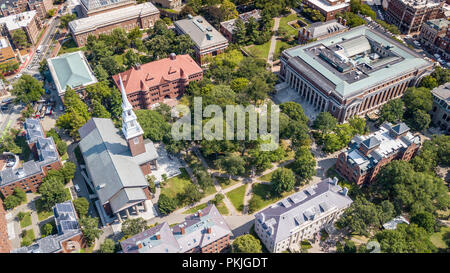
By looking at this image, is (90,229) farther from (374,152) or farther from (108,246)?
(374,152)

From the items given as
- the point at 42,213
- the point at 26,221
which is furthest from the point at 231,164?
the point at 26,221

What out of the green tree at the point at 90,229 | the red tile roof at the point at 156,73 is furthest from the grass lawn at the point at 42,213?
the red tile roof at the point at 156,73

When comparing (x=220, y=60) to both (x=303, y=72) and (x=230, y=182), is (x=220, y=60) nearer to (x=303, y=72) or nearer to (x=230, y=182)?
(x=303, y=72)

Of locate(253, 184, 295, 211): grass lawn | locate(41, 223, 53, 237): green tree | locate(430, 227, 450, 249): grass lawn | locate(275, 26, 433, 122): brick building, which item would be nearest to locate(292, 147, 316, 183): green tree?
locate(253, 184, 295, 211): grass lawn

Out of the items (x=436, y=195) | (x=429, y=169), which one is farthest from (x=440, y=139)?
(x=436, y=195)

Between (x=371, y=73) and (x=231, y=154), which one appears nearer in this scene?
(x=231, y=154)
